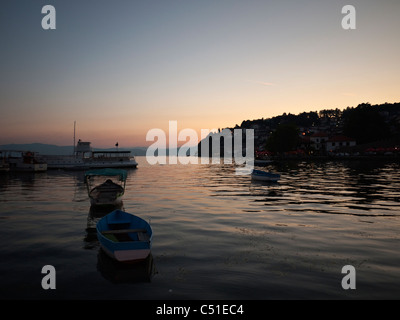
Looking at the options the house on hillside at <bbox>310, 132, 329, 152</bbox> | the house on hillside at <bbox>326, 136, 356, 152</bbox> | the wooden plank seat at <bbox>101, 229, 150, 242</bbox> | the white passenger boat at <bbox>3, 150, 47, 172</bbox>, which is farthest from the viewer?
the house on hillside at <bbox>310, 132, 329, 152</bbox>

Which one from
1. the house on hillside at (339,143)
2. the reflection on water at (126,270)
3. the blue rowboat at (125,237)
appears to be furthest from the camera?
the house on hillside at (339,143)

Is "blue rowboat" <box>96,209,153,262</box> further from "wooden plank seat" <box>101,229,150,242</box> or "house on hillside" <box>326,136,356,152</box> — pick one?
"house on hillside" <box>326,136,356,152</box>

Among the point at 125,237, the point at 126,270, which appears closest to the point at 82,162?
the point at 125,237

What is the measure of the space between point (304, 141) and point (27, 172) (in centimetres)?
13757

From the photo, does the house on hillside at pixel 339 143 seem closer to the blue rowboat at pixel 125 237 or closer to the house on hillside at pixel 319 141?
the house on hillside at pixel 319 141

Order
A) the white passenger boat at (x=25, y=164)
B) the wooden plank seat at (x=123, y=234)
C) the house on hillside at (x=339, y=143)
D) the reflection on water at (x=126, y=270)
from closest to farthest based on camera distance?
the reflection on water at (x=126, y=270), the wooden plank seat at (x=123, y=234), the white passenger boat at (x=25, y=164), the house on hillside at (x=339, y=143)

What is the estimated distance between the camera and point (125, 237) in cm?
1541

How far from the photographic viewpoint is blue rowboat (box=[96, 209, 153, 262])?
12219 millimetres

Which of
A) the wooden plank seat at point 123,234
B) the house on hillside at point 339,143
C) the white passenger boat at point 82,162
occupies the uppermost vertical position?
the house on hillside at point 339,143

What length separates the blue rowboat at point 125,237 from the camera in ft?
40.1

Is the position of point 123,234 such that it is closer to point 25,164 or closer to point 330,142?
point 25,164

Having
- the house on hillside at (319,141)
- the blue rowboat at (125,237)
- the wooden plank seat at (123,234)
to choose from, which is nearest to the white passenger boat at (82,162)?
the blue rowboat at (125,237)

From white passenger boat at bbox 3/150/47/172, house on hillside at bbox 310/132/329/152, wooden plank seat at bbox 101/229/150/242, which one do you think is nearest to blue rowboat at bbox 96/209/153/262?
wooden plank seat at bbox 101/229/150/242

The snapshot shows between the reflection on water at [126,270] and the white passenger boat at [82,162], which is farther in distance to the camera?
the white passenger boat at [82,162]
